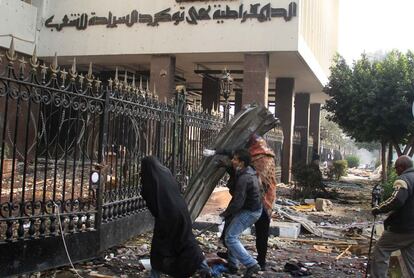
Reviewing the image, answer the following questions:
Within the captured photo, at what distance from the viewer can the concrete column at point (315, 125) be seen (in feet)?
99.7

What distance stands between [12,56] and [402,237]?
4.90 meters

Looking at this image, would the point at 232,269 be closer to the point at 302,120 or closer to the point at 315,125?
the point at 302,120

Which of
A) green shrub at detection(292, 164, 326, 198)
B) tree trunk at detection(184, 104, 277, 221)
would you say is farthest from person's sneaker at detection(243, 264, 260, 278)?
green shrub at detection(292, 164, 326, 198)

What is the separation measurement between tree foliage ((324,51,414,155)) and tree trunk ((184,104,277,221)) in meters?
10.5

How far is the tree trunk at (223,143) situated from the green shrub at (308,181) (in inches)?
319

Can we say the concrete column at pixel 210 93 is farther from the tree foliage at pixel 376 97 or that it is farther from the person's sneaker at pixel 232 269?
the person's sneaker at pixel 232 269

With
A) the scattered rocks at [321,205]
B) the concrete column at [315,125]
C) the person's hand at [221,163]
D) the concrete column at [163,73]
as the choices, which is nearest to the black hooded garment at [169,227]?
the person's hand at [221,163]

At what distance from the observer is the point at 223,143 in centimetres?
774

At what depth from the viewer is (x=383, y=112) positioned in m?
16.9

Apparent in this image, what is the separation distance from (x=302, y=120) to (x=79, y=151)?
837 inches

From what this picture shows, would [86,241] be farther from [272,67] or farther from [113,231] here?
[272,67]

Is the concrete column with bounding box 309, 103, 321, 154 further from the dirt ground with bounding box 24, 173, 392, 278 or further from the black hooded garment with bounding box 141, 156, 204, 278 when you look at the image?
the black hooded garment with bounding box 141, 156, 204, 278

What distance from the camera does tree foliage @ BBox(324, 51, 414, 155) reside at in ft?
55.2

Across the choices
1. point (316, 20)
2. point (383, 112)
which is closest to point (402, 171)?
point (383, 112)
